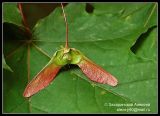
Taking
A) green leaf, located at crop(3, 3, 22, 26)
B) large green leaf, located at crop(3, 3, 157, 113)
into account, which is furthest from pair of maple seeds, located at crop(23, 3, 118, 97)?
green leaf, located at crop(3, 3, 22, 26)

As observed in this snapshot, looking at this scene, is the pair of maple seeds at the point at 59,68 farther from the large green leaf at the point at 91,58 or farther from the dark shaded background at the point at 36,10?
the dark shaded background at the point at 36,10

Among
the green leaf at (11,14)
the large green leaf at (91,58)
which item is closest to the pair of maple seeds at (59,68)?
the large green leaf at (91,58)

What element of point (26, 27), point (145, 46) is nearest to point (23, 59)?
point (26, 27)

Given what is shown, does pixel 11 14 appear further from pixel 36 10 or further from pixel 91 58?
pixel 91 58

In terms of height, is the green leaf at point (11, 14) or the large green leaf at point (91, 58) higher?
the green leaf at point (11, 14)

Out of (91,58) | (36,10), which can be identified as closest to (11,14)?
(36,10)

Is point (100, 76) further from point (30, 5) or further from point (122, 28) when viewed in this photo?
point (30, 5)
